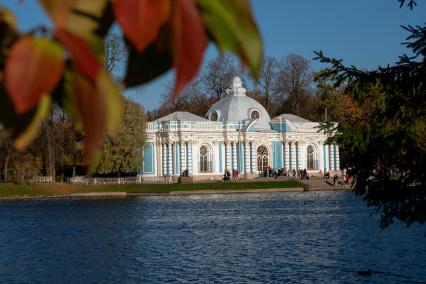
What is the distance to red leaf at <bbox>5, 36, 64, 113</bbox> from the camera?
56 centimetres

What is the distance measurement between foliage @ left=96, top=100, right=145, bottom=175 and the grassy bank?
1.34m

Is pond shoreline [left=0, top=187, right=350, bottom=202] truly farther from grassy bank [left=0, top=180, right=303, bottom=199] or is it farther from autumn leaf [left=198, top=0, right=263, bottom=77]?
autumn leaf [left=198, top=0, right=263, bottom=77]

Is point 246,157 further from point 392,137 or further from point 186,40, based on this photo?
point 186,40

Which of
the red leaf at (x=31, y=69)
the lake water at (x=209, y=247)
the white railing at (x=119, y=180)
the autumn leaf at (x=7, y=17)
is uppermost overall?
the autumn leaf at (x=7, y=17)

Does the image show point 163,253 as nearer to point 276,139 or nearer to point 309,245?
point 309,245

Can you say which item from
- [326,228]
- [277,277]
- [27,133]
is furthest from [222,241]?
[27,133]

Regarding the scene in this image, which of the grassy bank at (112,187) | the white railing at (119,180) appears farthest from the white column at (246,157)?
the grassy bank at (112,187)

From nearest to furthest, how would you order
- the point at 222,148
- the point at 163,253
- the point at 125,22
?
1. the point at 125,22
2. the point at 163,253
3. the point at 222,148

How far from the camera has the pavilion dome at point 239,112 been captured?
2126 inches

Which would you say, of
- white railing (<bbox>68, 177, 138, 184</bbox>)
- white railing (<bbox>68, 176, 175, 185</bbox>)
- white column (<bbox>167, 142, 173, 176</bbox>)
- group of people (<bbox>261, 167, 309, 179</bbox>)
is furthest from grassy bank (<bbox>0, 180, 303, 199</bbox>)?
white column (<bbox>167, 142, 173, 176</bbox>)

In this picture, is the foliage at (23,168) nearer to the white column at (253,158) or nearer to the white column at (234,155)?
the white column at (234,155)

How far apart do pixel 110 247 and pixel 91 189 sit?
26.4 meters

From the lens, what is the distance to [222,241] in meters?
16.7

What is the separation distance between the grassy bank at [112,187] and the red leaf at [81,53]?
3978cm
